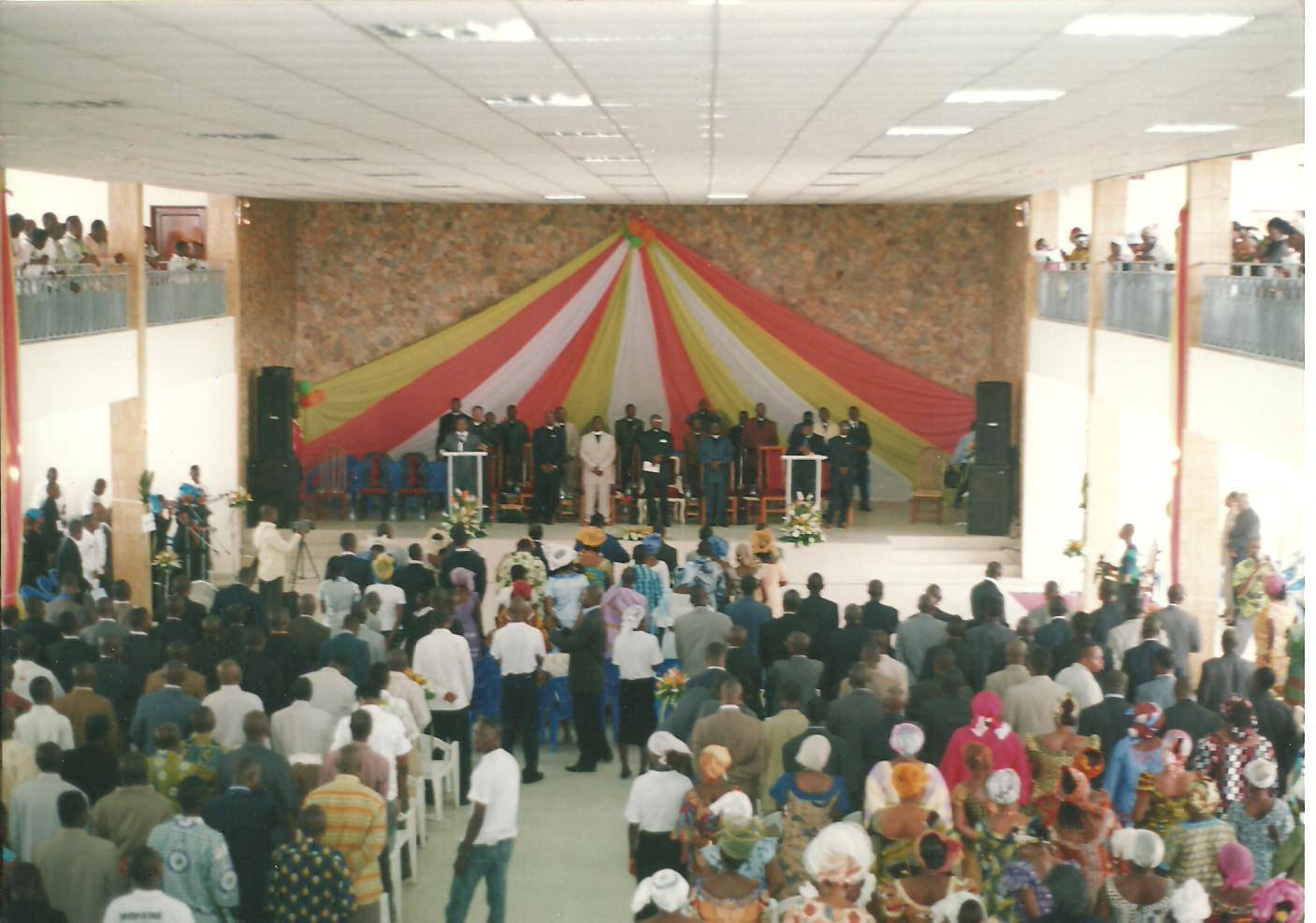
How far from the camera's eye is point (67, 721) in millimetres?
7387

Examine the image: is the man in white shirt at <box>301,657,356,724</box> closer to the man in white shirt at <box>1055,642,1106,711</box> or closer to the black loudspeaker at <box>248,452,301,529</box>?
the man in white shirt at <box>1055,642,1106,711</box>

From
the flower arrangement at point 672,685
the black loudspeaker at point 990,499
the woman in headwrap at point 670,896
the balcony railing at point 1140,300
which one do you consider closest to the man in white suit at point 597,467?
the black loudspeaker at point 990,499

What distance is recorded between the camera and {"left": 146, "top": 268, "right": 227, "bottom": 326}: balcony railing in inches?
590

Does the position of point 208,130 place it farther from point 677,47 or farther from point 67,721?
point 677,47

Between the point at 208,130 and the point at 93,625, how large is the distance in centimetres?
308

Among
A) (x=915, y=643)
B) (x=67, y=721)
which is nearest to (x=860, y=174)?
(x=915, y=643)

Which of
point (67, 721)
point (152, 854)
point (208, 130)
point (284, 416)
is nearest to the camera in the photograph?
point (152, 854)

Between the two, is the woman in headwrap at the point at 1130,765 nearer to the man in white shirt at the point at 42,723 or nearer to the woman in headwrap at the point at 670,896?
the woman in headwrap at the point at 670,896

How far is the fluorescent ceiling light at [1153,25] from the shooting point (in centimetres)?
528

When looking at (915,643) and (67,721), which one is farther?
(915,643)

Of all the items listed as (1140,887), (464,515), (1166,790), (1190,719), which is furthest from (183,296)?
(1140,887)

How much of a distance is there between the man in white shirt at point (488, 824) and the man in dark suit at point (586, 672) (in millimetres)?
2867

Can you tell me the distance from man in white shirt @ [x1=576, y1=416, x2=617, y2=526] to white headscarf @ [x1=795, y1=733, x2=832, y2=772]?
11.0 meters

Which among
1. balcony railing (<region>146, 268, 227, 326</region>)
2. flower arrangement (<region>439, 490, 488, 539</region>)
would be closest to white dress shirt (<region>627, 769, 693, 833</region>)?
flower arrangement (<region>439, 490, 488, 539</region>)
